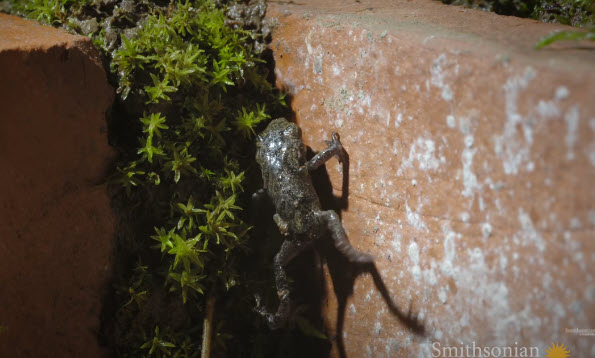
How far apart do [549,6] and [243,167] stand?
2.66 metres

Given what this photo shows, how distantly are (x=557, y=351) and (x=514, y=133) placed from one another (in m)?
1.01

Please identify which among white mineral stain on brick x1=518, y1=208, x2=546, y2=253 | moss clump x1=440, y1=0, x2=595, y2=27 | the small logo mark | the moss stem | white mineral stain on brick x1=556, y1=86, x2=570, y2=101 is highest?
moss clump x1=440, y1=0, x2=595, y2=27

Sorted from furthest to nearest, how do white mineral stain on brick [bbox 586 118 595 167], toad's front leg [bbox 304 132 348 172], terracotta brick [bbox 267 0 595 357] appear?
1. toad's front leg [bbox 304 132 348 172]
2. terracotta brick [bbox 267 0 595 357]
3. white mineral stain on brick [bbox 586 118 595 167]

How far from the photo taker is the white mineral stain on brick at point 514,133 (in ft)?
6.02

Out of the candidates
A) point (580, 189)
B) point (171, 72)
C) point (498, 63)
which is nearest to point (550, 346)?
point (580, 189)

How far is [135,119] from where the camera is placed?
9.74 ft

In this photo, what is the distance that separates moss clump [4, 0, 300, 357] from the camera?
2.84 metres

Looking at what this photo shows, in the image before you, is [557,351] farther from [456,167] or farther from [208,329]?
[208,329]

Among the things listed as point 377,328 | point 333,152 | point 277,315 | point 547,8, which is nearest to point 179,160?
point 333,152

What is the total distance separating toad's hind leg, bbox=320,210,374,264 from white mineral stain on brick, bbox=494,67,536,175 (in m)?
1.09

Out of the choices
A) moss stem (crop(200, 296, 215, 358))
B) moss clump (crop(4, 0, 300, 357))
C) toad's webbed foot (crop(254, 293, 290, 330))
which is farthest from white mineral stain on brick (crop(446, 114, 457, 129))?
moss stem (crop(200, 296, 215, 358))

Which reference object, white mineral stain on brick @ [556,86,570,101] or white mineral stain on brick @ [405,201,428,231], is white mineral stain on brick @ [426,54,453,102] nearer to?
white mineral stain on brick @ [556,86,570,101]

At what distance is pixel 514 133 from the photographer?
6.20 ft

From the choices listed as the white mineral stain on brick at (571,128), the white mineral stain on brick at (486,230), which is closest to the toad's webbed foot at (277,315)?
the white mineral stain on brick at (486,230)
